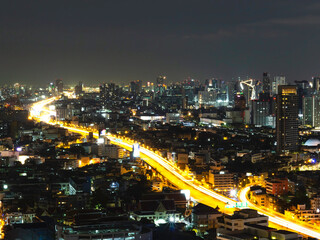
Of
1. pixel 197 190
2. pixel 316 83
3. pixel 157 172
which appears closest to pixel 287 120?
pixel 157 172

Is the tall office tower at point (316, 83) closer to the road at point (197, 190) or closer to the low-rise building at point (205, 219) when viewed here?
the road at point (197, 190)

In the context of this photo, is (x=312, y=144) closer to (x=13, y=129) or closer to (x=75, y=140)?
(x=75, y=140)

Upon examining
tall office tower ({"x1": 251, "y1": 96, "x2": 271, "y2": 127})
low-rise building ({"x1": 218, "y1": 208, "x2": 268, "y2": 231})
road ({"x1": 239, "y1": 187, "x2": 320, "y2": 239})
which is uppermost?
tall office tower ({"x1": 251, "y1": 96, "x2": 271, "y2": 127})

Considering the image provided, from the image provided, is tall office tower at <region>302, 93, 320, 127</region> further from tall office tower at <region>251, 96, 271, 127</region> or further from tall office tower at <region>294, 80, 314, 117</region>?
tall office tower at <region>251, 96, 271, 127</region>

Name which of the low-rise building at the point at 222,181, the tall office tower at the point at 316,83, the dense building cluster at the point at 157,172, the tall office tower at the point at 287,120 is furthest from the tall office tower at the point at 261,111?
the low-rise building at the point at 222,181

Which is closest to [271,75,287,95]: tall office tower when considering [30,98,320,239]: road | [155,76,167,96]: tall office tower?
[155,76,167,96]: tall office tower

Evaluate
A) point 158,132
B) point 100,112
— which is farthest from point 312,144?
point 100,112
